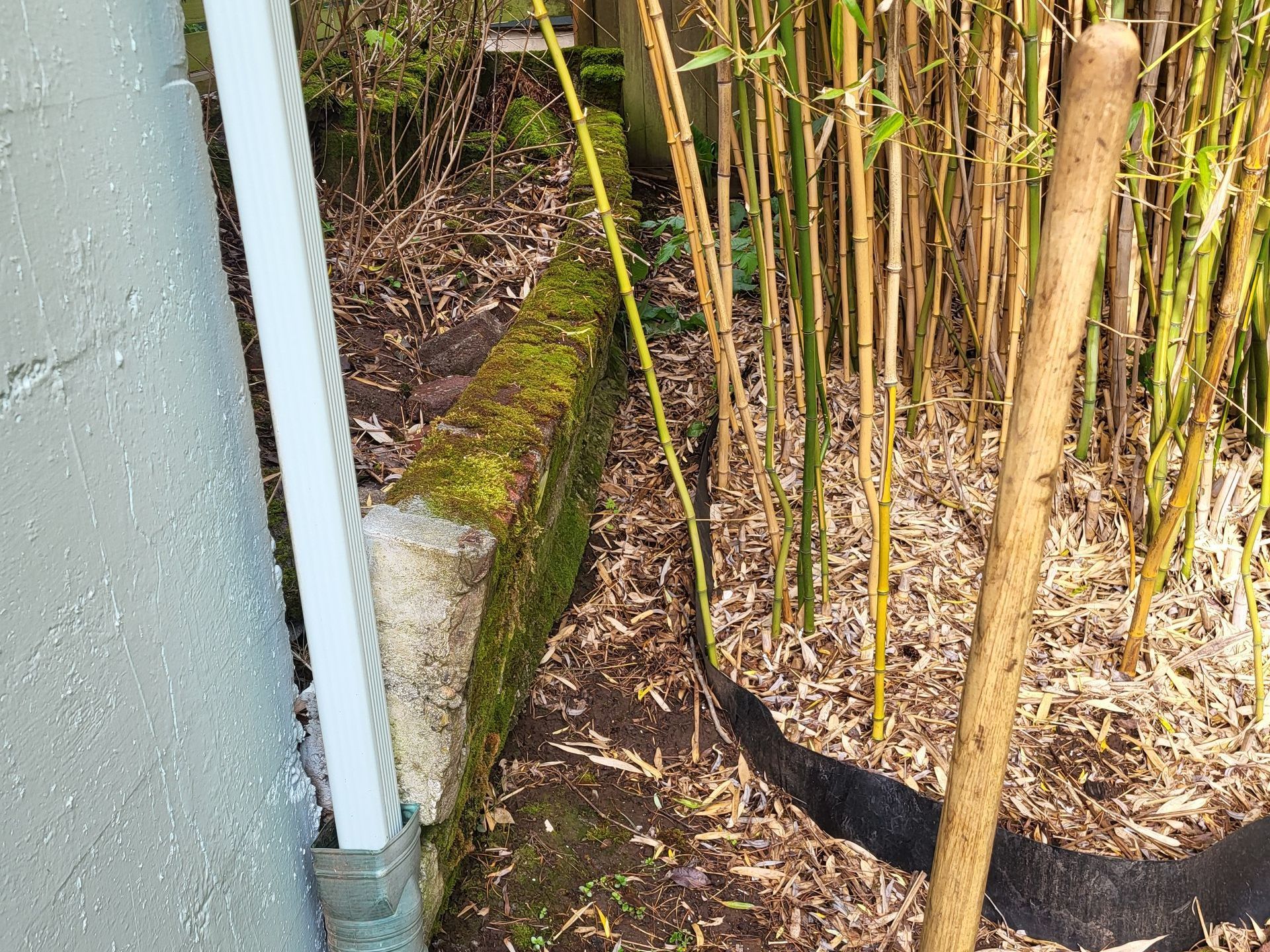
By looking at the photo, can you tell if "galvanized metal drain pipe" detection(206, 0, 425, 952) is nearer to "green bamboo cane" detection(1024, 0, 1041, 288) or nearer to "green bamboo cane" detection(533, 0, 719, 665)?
"green bamboo cane" detection(533, 0, 719, 665)

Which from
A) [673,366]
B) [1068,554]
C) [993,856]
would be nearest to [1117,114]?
[993,856]

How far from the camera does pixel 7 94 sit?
2.52ft

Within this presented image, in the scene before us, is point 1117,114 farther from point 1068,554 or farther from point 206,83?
point 206,83

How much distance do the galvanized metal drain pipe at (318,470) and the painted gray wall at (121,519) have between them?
6 centimetres

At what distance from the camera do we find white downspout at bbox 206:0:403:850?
1.04 meters

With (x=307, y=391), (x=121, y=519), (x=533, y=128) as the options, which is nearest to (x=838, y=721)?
(x=307, y=391)

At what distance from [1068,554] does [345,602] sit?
1.60 m

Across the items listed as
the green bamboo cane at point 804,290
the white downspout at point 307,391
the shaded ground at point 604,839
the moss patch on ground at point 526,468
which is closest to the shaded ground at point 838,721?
the shaded ground at point 604,839

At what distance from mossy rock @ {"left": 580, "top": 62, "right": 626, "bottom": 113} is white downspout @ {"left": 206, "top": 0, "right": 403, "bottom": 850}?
255 centimetres

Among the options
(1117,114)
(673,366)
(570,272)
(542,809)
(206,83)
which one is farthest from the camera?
(673,366)

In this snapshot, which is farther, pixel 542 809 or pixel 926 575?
pixel 926 575

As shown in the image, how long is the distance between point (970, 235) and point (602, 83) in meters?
1.81

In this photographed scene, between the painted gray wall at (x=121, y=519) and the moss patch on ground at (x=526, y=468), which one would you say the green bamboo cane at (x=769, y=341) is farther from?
the painted gray wall at (x=121, y=519)

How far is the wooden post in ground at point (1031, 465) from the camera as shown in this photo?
2.45 feet
